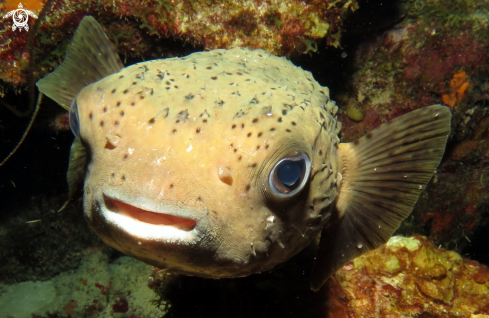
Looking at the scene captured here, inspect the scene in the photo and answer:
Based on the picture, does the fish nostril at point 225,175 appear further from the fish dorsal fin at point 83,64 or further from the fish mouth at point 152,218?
the fish dorsal fin at point 83,64

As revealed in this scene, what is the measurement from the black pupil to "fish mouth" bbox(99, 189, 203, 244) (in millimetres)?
536

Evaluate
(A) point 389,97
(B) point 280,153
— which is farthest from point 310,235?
(A) point 389,97

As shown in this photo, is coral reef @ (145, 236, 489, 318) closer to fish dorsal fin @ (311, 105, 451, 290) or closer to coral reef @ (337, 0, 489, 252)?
fish dorsal fin @ (311, 105, 451, 290)

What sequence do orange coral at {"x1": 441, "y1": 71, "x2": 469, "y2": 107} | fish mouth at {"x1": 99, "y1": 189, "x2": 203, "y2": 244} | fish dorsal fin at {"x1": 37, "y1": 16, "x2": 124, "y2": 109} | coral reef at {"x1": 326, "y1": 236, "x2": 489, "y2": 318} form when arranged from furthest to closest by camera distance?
orange coral at {"x1": 441, "y1": 71, "x2": 469, "y2": 107} → coral reef at {"x1": 326, "y1": 236, "x2": 489, "y2": 318} → fish dorsal fin at {"x1": 37, "y1": 16, "x2": 124, "y2": 109} → fish mouth at {"x1": 99, "y1": 189, "x2": 203, "y2": 244}

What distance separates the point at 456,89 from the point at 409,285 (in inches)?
138

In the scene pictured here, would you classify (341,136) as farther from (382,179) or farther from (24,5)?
(24,5)

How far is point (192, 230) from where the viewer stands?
1.65 metres

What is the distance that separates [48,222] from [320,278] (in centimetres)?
698

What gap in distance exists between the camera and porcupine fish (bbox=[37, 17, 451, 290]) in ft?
5.53

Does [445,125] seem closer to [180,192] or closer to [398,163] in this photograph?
[398,163]

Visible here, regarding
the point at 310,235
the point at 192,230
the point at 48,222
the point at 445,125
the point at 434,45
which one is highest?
the point at 434,45

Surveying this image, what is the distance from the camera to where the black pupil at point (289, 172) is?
1882mm

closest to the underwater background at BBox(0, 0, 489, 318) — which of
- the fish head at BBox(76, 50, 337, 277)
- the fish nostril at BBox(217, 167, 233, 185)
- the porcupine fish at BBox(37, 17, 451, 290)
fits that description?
the porcupine fish at BBox(37, 17, 451, 290)

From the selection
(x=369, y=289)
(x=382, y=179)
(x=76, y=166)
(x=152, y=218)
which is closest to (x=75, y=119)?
(x=76, y=166)
